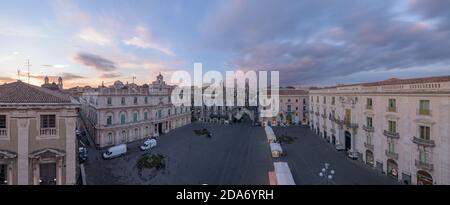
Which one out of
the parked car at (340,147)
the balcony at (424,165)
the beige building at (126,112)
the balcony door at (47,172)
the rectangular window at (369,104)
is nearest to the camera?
the balcony door at (47,172)

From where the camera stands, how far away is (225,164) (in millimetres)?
14672

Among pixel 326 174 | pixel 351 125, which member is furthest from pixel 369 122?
pixel 326 174

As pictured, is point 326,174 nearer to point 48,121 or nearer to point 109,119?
point 48,121

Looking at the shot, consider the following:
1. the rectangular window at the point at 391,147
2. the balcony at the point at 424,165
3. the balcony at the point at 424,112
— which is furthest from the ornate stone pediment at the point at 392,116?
the balcony at the point at 424,165

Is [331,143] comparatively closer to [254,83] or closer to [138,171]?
[138,171]

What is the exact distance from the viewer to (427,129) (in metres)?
10.8

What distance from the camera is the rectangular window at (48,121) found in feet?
25.7

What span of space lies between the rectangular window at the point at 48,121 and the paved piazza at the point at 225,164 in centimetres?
472

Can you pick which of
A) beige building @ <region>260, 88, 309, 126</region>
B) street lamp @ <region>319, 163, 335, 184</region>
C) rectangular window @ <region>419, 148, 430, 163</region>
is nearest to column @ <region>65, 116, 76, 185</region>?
street lamp @ <region>319, 163, 335, 184</region>

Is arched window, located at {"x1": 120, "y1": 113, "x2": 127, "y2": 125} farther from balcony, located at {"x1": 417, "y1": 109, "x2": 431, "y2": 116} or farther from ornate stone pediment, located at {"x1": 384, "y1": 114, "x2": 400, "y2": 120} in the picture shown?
balcony, located at {"x1": 417, "y1": 109, "x2": 431, "y2": 116}

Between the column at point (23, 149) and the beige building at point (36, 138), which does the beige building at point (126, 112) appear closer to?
the beige building at point (36, 138)

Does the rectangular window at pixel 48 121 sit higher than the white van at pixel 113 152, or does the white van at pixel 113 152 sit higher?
the rectangular window at pixel 48 121

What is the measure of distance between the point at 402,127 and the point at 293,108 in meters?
22.1
